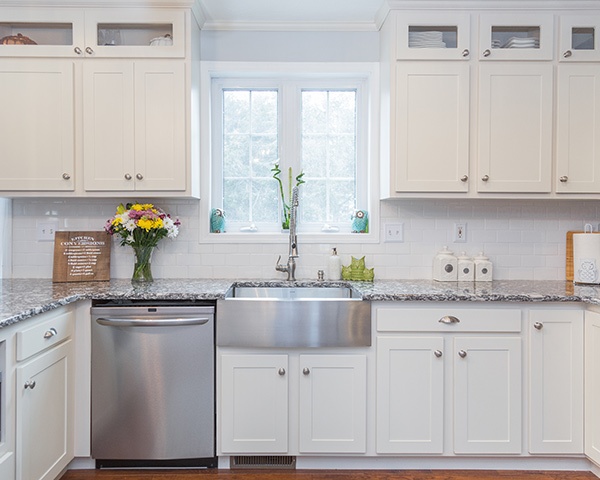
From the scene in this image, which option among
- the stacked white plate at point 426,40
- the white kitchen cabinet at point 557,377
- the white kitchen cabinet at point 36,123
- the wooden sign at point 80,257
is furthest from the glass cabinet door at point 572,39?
the wooden sign at point 80,257

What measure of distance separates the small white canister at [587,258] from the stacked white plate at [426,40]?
4.35 ft

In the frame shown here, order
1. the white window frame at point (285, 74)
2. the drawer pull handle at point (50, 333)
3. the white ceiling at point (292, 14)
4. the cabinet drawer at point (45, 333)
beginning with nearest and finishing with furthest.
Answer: the cabinet drawer at point (45, 333)
the drawer pull handle at point (50, 333)
the white ceiling at point (292, 14)
the white window frame at point (285, 74)

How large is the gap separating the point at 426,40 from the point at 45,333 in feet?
7.69

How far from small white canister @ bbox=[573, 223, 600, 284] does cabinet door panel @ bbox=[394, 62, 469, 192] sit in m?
0.75

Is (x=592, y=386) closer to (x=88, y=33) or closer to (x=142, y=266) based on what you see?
(x=142, y=266)

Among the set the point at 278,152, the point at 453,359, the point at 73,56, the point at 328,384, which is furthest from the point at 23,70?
the point at 453,359

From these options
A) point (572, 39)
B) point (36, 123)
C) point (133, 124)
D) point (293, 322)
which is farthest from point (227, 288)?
point (572, 39)

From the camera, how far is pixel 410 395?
2.24 meters

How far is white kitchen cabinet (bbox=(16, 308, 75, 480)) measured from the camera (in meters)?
1.76

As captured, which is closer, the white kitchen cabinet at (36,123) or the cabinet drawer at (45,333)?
the cabinet drawer at (45,333)

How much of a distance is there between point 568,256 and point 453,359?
1.16 metres

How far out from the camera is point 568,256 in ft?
9.27

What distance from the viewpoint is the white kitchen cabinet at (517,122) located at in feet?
8.25

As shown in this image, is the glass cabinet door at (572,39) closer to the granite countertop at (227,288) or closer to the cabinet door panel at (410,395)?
the granite countertop at (227,288)
